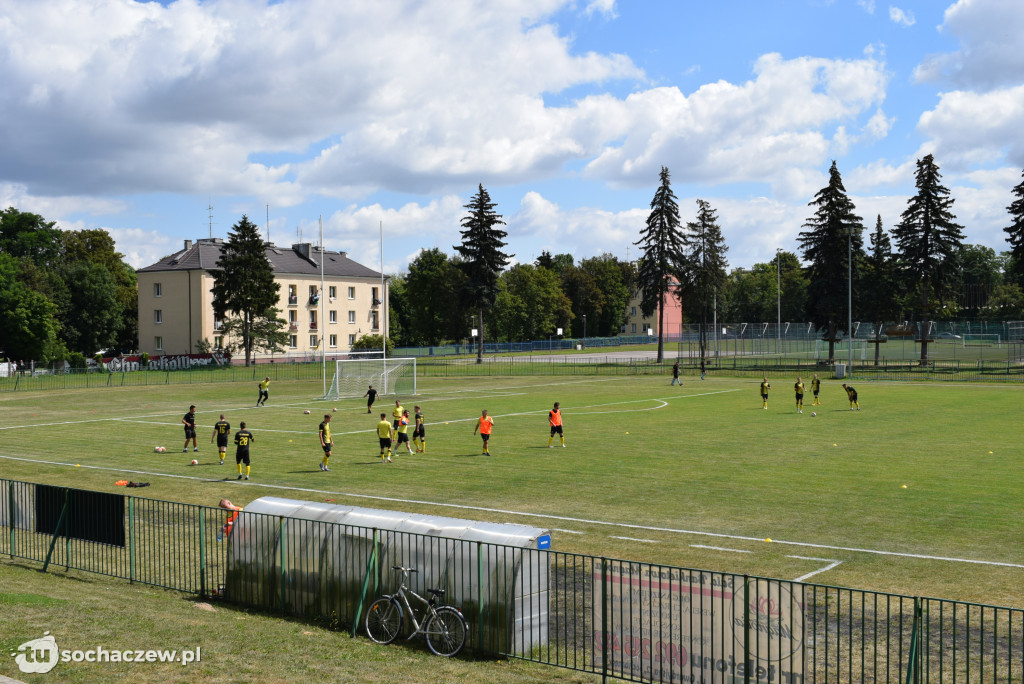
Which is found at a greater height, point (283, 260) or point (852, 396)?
point (283, 260)

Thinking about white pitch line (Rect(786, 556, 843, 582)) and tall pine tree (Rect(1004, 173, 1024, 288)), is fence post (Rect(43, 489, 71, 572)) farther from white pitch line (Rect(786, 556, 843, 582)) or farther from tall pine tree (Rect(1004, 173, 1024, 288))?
tall pine tree (Rect(1004, 173, 1024, 288))

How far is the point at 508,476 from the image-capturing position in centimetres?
2495

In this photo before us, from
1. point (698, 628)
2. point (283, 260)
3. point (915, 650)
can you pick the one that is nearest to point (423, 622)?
point (698, 628)

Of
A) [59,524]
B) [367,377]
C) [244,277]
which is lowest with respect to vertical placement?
[59,524]

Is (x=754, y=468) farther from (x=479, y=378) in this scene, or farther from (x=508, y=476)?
(x=479, y=378)

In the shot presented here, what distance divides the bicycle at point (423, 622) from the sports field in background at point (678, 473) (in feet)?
17.6

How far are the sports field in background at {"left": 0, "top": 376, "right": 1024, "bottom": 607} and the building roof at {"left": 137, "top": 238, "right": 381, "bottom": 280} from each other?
47489 mm

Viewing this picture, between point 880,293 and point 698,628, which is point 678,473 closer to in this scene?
point 698,628

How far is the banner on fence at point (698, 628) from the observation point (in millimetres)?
9406

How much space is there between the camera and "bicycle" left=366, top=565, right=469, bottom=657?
37.1 feet

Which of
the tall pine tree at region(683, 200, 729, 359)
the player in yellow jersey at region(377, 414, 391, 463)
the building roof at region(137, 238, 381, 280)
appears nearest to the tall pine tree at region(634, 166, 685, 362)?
the tall pine tree at region(683, 200, 729, 359)

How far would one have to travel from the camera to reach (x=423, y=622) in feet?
37.9

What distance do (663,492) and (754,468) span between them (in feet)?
15.6

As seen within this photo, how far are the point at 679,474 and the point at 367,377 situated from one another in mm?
34679
